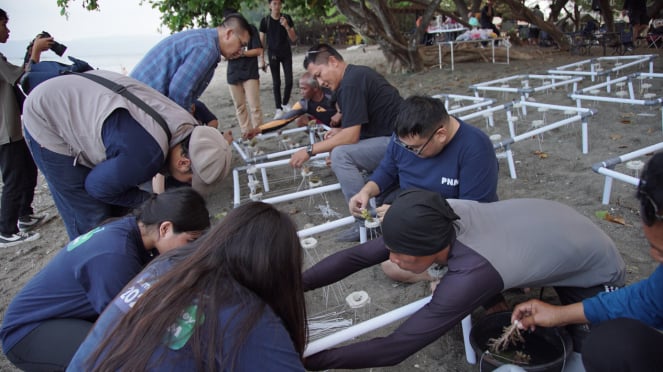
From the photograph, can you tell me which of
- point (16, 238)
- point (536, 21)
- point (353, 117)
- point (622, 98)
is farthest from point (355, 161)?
point (536, 21)

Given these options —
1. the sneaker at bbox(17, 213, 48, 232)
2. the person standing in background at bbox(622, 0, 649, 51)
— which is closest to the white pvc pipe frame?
the sneaker at bbox(17, 213, 48, 232)

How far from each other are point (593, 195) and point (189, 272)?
3111 millimetres

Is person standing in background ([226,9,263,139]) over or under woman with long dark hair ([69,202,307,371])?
over

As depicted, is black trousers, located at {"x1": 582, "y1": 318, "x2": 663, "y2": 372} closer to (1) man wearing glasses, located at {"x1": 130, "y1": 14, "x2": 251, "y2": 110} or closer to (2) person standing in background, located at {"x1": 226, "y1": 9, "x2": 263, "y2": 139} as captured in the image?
Answer: (1) man wearing glasses, located at {"x1": 130, "y1": 14, "x2": 251, "y2": 110}

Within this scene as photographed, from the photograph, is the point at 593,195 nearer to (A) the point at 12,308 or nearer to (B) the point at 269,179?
(B) the point at 269,179

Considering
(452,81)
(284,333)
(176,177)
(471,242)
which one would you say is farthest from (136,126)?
(452,81)

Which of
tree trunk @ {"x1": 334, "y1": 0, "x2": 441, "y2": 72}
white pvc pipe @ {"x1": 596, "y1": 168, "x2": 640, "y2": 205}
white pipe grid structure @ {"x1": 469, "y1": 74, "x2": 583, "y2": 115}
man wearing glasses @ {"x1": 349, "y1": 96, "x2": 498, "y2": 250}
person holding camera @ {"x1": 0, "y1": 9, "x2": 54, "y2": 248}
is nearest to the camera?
man wearing glasses @ {"x1": 349, "y1": 96, "x2": 498, "y2": 250}

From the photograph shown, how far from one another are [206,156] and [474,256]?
161cm

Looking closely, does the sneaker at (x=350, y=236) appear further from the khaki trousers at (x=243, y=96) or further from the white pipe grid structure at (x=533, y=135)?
the khaki trousers at (x=243, y=96)

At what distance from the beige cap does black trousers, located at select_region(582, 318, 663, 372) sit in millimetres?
1972

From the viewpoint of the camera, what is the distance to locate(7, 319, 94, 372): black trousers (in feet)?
5.18

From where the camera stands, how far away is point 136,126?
223 centimetres

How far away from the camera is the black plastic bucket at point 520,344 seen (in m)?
1.61

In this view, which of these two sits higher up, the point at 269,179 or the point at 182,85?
the point at 182,85
